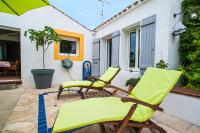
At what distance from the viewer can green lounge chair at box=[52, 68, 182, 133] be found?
164 cm

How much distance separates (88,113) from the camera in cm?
182

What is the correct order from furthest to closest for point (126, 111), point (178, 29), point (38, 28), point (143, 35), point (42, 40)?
point (38, 28) < point (42, 40) < point (143, 35) < point (178, 29) < point (126, 111)

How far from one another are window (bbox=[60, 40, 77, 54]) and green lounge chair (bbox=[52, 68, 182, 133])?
213 inches

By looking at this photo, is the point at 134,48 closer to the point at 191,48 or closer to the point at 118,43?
the point at 118,43

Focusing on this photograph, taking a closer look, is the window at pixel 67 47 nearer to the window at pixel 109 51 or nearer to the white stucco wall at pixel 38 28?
the white stucco wall at pixel 38 28

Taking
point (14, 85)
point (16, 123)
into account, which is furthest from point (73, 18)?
point (16, 123)

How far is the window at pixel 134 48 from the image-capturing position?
5.32 metres

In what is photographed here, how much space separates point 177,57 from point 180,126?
6.93ft

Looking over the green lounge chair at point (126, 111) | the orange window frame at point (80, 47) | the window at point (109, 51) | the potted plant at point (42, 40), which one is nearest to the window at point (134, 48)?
the window at point (109, 51)

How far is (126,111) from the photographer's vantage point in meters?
1.84

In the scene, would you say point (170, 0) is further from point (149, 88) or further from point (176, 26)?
point (149, 88)

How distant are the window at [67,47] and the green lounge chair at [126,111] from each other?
542 centimetres

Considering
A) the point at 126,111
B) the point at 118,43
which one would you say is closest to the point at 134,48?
the point at 118,43

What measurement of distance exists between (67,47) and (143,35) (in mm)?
4053
